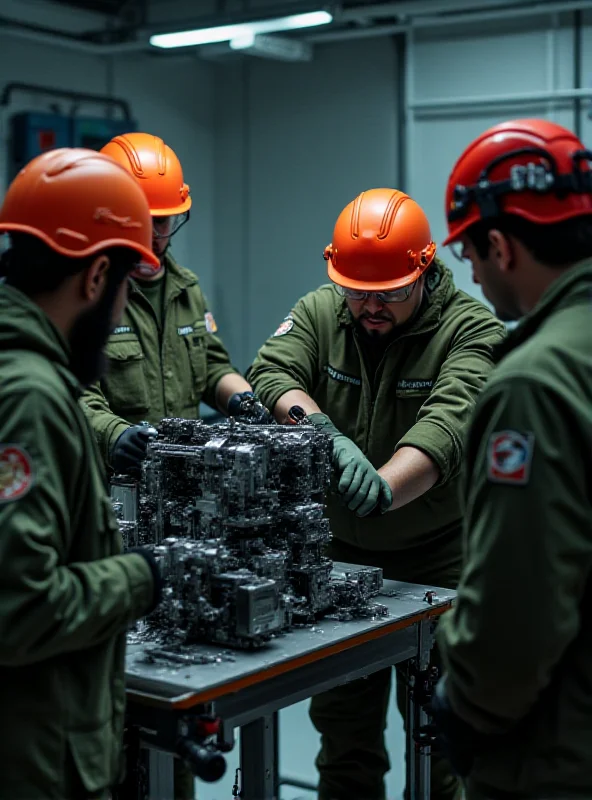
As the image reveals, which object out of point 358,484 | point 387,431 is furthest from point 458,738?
point 387,431

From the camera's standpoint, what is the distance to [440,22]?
540cm

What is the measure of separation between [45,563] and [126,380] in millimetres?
1713

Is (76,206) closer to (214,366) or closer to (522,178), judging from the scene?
(522,178)

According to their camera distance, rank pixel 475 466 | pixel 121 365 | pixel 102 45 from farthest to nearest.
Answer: pixel 102 45
pixel 121 365
pixel 475 466

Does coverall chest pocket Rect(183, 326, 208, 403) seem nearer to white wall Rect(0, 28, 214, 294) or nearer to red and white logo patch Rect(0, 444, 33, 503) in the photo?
red and white logo patch Rect(0, 444, 33, 503)

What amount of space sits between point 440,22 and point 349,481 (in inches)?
143

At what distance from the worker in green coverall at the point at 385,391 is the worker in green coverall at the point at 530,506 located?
113 centimetres

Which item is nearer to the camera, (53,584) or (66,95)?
(53,584)

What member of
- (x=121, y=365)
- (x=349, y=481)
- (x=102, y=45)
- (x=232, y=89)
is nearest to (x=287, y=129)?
(x=232, y=89)

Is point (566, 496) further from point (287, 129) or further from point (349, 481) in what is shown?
point (287, 129)

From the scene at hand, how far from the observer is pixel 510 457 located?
145 cm

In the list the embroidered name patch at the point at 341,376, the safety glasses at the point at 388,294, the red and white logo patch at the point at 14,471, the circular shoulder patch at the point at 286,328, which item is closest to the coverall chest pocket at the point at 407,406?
the embroidered name patch at the point at 341,376

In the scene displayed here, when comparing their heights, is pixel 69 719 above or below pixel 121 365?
below

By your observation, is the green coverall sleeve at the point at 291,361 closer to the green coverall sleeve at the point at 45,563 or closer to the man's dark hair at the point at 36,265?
the man's dark hair at the point at 36,265
